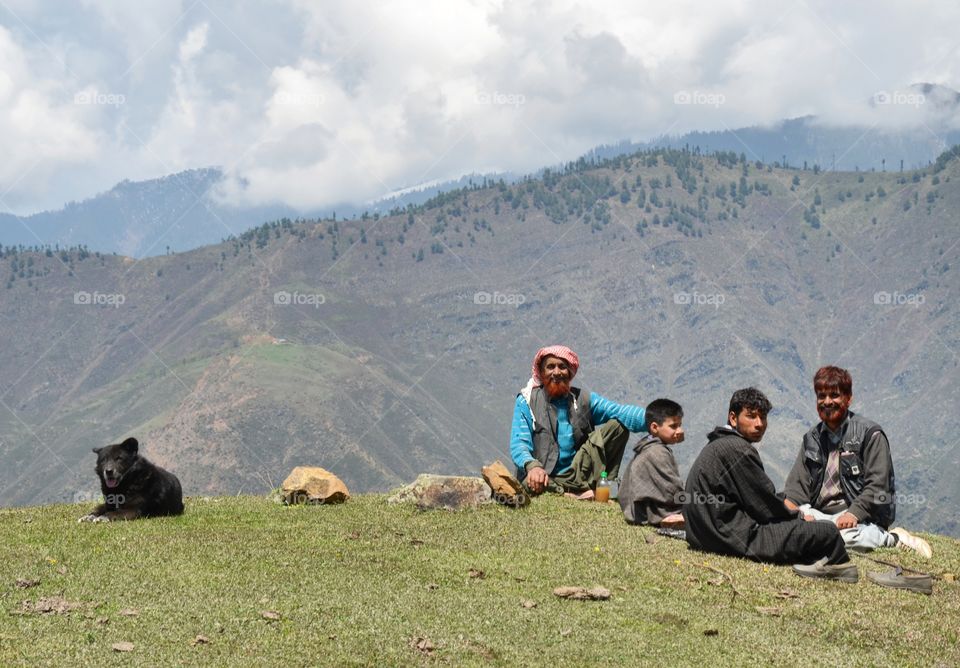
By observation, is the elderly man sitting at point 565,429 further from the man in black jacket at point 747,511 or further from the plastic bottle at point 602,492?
the man in black jacket at point 747,511

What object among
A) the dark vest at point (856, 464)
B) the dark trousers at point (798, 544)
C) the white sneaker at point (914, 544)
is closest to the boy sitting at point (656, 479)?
the dark vest at point (856, 464)

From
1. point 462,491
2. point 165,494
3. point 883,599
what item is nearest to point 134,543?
point 165,494

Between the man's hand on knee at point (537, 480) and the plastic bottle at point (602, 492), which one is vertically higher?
the man's hand on knee at point (537, 480)

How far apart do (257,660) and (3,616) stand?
3211 millimetres

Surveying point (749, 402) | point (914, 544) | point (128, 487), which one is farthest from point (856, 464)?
point (128, 487)

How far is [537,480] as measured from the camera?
21000mm

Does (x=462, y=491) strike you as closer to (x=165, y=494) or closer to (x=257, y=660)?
(x=165, y=494)

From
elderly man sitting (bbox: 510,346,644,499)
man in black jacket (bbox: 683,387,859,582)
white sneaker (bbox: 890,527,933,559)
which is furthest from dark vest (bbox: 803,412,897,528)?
elderly man sitting (bbox: 510,346,644,499)

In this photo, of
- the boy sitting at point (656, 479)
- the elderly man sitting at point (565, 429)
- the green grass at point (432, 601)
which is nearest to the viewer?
the green grass at point (432, 601)

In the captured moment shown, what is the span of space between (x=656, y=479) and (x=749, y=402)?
3.16 metres

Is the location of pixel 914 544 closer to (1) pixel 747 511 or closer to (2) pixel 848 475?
(2) pixel 848 475

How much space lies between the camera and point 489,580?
1433cm

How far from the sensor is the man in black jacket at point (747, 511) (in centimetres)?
1538

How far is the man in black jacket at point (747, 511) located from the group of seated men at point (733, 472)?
15 millimetres
